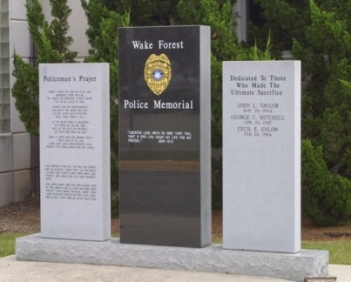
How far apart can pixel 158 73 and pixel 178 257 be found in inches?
69.5

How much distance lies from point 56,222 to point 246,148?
7.24ft

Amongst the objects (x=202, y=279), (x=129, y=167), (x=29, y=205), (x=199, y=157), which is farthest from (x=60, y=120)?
(x=29, y=205)

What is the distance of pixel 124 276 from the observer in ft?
28.3

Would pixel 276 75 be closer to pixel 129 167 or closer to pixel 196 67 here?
pixel 196 67

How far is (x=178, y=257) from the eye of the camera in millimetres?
8773

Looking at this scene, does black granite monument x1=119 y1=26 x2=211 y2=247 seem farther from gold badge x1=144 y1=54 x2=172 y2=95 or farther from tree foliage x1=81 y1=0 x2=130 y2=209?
tree foliage x1=81 y1=0 x2=130 y2=209

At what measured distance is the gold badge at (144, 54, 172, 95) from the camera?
8867mm

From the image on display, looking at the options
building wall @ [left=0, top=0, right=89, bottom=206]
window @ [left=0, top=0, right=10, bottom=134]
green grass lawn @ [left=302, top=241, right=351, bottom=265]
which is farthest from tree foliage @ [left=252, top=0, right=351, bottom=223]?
window @ [left=0, top=0, right=10, bottom=134]

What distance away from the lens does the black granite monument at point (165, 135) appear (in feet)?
28.8

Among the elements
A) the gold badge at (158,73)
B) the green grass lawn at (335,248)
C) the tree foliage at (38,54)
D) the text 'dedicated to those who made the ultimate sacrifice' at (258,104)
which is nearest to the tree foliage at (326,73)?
the green grass lawn at (335,248)

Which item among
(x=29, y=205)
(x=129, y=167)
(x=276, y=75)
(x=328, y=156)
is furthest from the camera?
(x=29, y=205)

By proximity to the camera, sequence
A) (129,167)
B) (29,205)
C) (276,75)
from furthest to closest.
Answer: (29,205) < (129,167) < (276,75)

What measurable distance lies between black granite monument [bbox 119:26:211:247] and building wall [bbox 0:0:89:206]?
6.11 metres

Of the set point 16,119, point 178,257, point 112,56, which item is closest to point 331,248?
point 178,257
